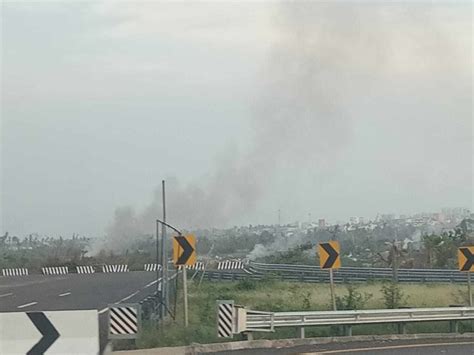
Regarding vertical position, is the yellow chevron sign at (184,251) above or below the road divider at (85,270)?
above

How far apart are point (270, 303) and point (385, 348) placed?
34.6ft

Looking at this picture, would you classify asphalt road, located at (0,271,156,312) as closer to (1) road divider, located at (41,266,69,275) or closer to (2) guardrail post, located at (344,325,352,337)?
(2) guardrail post, located at (344,325,352,337)

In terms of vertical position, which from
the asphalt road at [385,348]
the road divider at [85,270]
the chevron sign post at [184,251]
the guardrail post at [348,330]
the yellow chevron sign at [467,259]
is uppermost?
the chevron sign post at [184,251]

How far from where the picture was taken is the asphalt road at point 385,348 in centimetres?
1730

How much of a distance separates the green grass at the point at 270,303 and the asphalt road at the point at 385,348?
112 centimetres

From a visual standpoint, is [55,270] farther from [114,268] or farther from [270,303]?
[270,303]

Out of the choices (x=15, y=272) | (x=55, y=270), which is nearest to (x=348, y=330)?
(x=55, y=270)

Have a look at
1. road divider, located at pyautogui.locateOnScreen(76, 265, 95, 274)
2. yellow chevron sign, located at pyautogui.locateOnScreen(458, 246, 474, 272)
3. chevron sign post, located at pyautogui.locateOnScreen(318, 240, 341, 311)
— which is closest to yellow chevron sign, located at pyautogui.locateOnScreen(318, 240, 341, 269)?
chevron sign post, located at pyautogui.locateOnScreen(318, 240, 341, 311)

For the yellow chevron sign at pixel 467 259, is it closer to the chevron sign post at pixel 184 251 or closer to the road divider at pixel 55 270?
the chevron sign post at pixel 184 251

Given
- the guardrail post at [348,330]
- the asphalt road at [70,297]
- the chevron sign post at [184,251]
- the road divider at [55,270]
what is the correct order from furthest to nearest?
the road divider at [55,270] → the asphalt road at [70,297] → the guardrail post at [348,330] → the chevron sign post at [184,251]

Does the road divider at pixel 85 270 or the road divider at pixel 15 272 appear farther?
the road divider at pixel 85 270

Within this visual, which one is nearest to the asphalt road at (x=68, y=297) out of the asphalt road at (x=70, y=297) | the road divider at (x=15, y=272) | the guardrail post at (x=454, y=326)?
the asphalt road at (x=70, y=297)

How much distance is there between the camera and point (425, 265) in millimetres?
56562

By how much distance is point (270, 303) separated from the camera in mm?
28641
